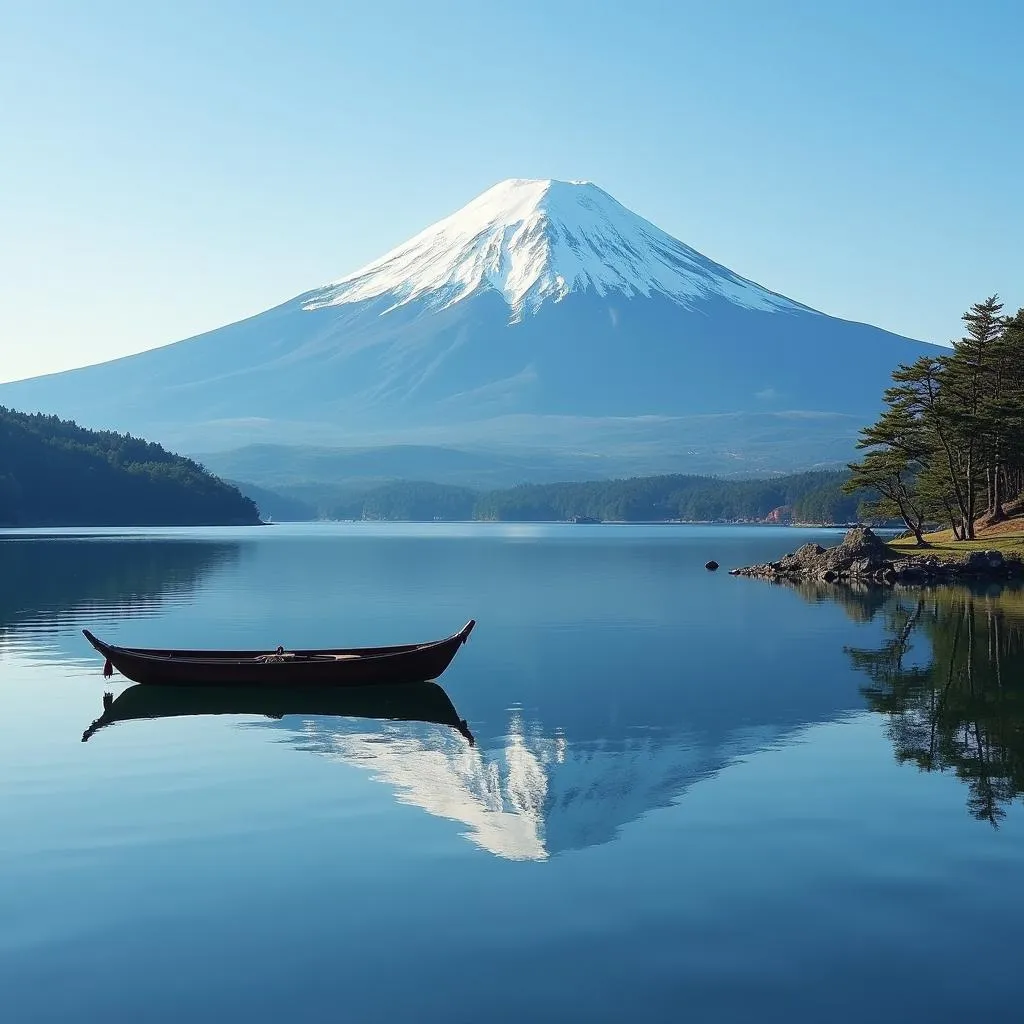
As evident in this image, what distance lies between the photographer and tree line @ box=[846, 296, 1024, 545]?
272 feet

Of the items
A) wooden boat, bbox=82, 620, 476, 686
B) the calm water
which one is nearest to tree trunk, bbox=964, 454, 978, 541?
Answer: the calm water

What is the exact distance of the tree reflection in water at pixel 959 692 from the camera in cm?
2364

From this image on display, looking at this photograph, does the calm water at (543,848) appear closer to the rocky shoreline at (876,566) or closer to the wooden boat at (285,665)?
the wooden boat at (285,665)

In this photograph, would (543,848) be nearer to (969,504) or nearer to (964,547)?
(964,547)

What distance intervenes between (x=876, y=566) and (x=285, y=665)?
183ft

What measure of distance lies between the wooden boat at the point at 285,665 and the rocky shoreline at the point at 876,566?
49.7 meters

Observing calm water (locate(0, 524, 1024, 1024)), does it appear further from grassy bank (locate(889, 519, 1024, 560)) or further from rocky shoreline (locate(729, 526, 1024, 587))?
grassy bank (locate(889, 519, 1024, 560))

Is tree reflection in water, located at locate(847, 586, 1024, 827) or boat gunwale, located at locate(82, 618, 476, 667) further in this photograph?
boat gunwale, located at locate(82, 618, 476, 667)

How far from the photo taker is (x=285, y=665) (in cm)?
3291

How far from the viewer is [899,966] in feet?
A: 44.7

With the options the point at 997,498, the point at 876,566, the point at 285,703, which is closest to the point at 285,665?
the point at 285,703

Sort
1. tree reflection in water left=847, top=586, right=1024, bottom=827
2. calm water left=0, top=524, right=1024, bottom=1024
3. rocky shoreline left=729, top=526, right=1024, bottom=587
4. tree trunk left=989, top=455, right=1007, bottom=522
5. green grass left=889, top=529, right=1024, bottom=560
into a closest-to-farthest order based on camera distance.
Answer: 1. calm water left=0, top=524, right=1024, bottom=1024
2. tree reflection in water left=847, top=586, right=1024, bottom=827
3. rocky shoreline left=729, top=526, right=1024, bottom=587
4. green grass left=889, top=529, right=1024, bottom=560
5. tree trunk left=989, top=455, right=1007, bottom=522

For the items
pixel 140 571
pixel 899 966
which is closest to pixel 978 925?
pixel 899 966

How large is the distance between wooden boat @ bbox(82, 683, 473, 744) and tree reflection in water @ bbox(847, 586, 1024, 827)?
1026 cm
